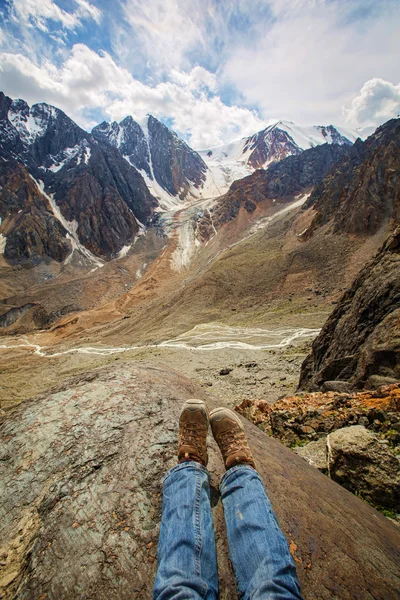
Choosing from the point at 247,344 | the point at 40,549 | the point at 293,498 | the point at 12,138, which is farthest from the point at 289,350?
the point at 12,138

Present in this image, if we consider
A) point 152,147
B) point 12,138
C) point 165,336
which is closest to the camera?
point 165,336

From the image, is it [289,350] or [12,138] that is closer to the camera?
[289,350]

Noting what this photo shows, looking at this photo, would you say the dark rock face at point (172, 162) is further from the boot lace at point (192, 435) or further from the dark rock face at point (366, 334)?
the boot lace at point (192, 435)

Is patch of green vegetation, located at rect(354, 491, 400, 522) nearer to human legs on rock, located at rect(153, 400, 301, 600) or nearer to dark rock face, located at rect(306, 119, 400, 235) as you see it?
human legs on rock, located at rect(153, 400, 301, 600)

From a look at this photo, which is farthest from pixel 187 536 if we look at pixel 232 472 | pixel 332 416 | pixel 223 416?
pixel 332 416

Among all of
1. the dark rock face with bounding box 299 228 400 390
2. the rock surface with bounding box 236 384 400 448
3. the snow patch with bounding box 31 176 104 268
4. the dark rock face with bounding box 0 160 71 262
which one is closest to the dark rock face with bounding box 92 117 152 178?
the snow patch with bounding box 31 176 104 268

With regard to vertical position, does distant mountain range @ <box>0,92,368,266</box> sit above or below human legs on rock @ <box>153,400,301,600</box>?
above

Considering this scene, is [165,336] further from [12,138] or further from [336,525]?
[12,138]
